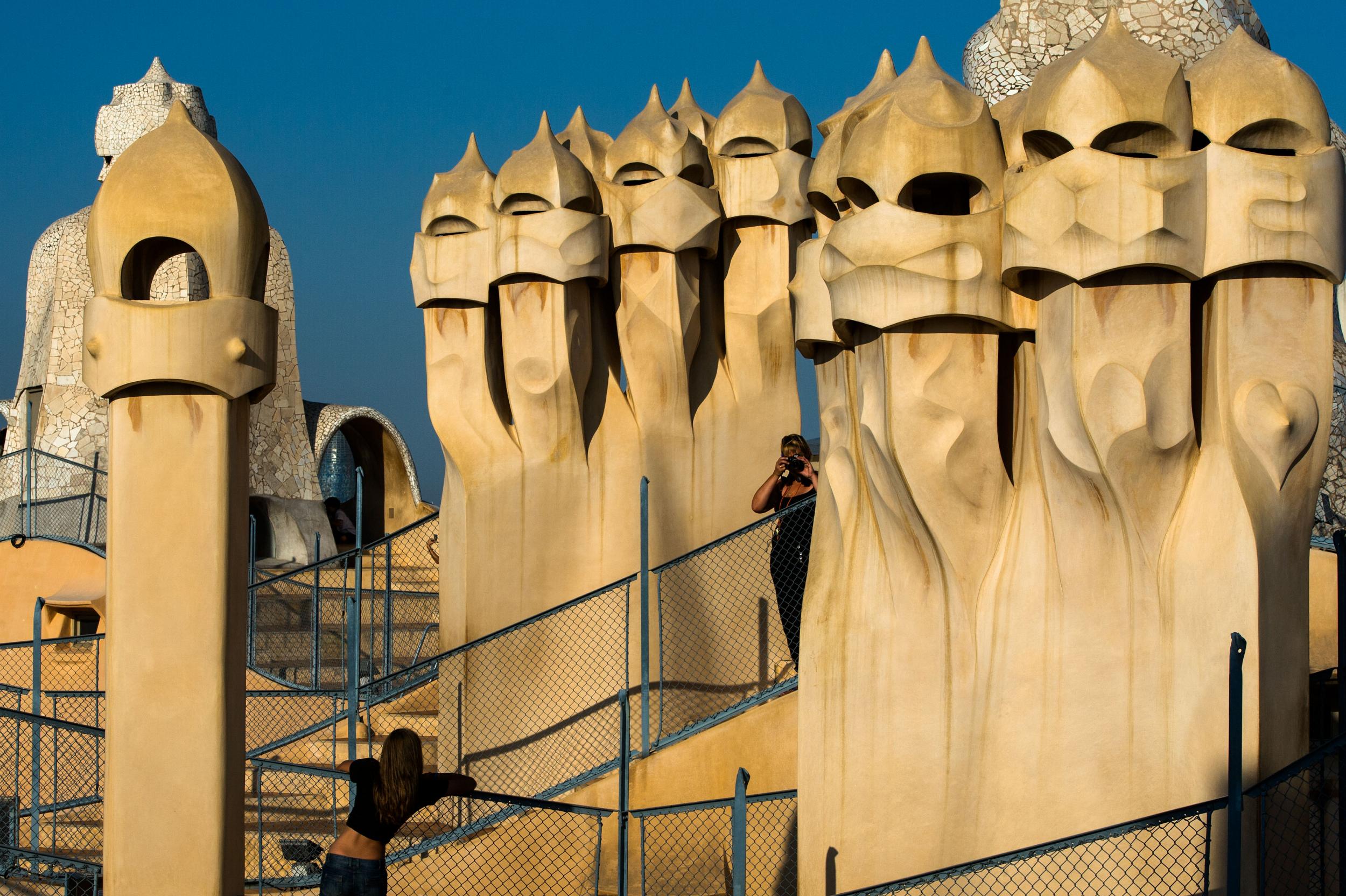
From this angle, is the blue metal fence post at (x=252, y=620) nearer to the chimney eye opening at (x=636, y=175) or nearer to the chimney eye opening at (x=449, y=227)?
the chimney eye opening at (x=449, y=227)

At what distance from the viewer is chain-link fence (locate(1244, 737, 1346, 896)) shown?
645 centimetres

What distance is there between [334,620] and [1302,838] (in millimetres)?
10131

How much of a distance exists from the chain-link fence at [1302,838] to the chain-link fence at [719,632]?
372 centimetres

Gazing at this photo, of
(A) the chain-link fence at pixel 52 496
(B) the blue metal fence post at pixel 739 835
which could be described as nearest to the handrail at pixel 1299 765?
(B) the blue metal fence post at pixel 739 835

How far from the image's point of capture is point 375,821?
5535mm

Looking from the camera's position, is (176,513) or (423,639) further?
(423,639)

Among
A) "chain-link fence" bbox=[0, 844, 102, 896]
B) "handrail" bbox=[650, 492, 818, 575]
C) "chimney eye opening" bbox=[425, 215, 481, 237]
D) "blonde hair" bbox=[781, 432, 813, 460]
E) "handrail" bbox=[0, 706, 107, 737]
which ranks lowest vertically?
"chain-link fence" bbox=[0, 844, 102, 896]

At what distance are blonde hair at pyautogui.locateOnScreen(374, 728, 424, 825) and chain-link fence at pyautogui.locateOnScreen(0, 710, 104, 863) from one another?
2.91 meters

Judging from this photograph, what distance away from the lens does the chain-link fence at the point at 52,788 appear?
8789mm

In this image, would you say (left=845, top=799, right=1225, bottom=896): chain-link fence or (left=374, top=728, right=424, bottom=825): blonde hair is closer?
(left=374, top=728, right=424, bottom=825): blonde hair

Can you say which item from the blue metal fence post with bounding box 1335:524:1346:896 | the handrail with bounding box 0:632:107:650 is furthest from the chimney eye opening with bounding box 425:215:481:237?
the blue metal fence post with bounding box 1335:524:1346:896

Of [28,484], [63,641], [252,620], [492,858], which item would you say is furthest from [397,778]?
[28,484]

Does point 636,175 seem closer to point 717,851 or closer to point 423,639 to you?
point 717,851

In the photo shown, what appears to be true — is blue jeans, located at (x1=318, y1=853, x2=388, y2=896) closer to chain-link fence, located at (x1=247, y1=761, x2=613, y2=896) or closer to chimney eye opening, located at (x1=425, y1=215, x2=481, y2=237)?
chain-link fence, located at (x1=247, y1=761, x2=613, y2=896)
